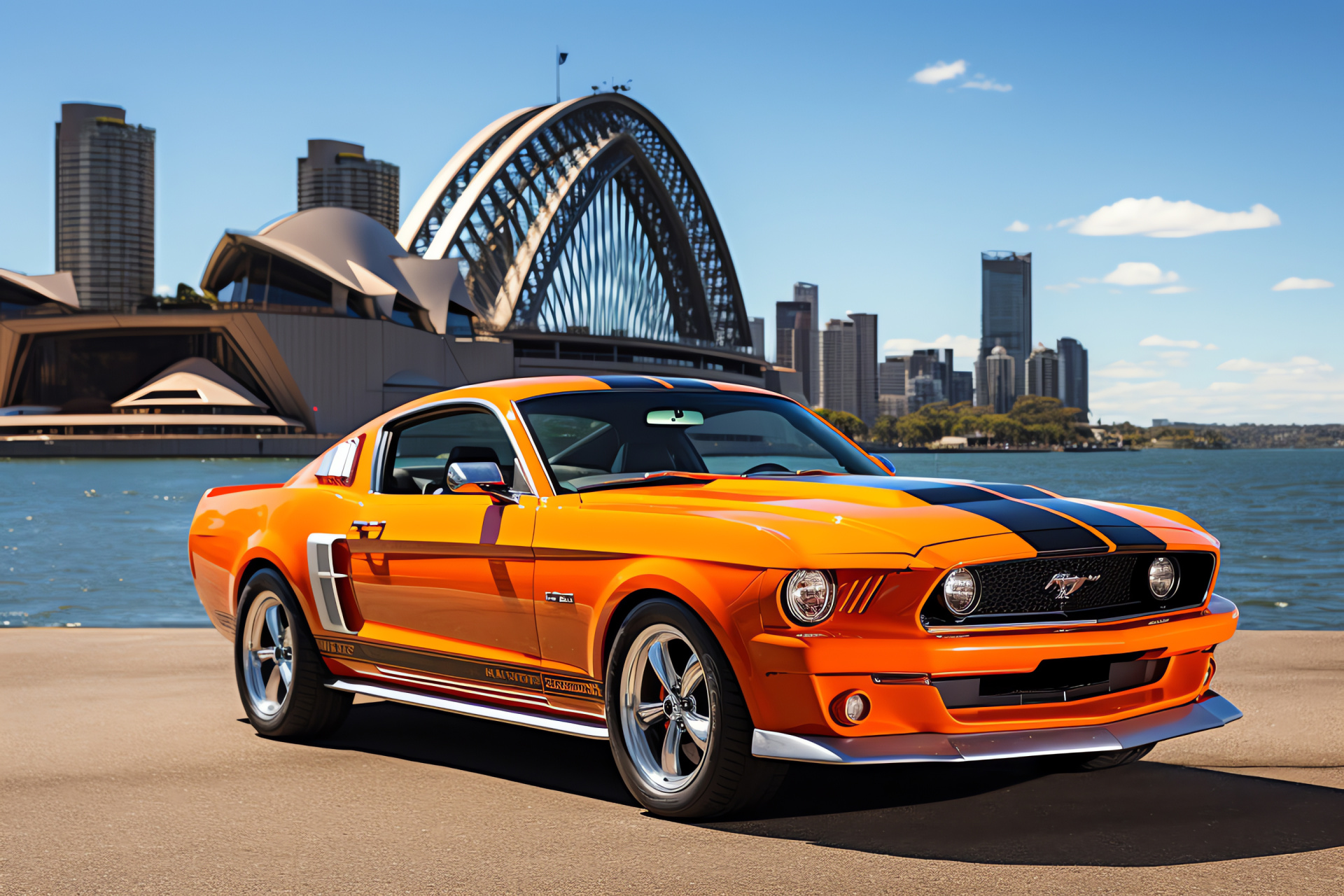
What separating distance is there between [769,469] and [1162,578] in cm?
161

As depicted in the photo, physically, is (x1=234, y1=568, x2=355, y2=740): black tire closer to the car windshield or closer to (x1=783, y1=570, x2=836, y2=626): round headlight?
the car windshield

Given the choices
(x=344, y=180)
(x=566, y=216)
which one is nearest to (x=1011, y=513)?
(x=566, y=216)

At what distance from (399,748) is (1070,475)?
80.9m

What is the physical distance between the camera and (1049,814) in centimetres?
426

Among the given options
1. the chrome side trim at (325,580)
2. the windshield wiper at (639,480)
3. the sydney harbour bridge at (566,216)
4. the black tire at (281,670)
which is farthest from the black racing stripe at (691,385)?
the sydney harbour bridge at (566,216)

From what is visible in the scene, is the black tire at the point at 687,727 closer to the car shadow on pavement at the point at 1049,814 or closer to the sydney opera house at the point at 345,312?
the car shadow on pavement at the point at 1049,814

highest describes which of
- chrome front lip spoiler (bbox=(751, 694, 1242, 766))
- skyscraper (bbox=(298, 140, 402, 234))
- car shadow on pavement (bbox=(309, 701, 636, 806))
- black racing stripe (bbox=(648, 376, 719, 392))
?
skyscraper (bbox=(298, 140, 402, 234))

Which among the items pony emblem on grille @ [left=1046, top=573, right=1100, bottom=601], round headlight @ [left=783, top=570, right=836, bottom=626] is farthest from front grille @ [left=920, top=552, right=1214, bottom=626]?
round headlight @ [left=783, top=570, right=836, bottom=626]

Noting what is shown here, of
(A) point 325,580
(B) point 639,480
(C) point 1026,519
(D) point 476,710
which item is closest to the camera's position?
(C) point 1026,519

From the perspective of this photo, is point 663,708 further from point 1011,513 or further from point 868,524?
point 1011,513

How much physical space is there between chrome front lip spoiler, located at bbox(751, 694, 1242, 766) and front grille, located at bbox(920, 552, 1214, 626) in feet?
1.13

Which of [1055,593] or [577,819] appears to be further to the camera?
[577,819]

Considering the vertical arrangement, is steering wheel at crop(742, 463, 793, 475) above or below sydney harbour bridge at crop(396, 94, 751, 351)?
below

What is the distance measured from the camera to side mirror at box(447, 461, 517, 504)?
15.9 ft
